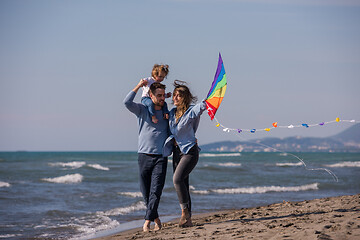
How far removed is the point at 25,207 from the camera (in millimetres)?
9023

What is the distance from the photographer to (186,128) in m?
4.79

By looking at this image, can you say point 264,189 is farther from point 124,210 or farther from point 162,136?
point 162,136

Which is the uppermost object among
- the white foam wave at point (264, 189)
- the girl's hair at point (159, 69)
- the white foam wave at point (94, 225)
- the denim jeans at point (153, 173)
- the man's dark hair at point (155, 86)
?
the girl's hair at point (159, 69)

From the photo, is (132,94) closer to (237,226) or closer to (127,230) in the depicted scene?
(237,226)

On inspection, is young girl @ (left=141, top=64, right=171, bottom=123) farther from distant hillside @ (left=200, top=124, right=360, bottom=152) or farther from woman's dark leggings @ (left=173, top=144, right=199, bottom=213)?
distant hillside @ (left=200, top=124, right=360, bottom=152)

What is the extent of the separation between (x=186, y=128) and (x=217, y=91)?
1.65 ft

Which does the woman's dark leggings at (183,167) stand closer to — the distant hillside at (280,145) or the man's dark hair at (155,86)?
the distant hillside at (280,145)

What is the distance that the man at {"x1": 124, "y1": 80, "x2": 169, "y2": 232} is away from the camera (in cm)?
497

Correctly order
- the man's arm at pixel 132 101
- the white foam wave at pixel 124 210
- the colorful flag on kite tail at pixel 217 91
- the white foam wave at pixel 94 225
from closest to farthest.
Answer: the colorful flag on kite tail at pixel 217 91 < the man's arm at pixel 132 101 < the white foam wave at pixel 94 225 < the white foam wave at pixel 124 210

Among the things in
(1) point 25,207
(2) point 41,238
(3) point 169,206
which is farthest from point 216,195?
(2) point 41,238

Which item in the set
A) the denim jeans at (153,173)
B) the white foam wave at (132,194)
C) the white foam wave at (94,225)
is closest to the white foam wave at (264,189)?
the white foam wave at (132,194)

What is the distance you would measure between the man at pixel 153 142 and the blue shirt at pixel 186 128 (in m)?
0.14

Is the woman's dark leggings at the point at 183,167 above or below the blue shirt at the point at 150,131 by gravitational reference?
below

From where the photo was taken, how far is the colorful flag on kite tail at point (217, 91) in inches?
187
